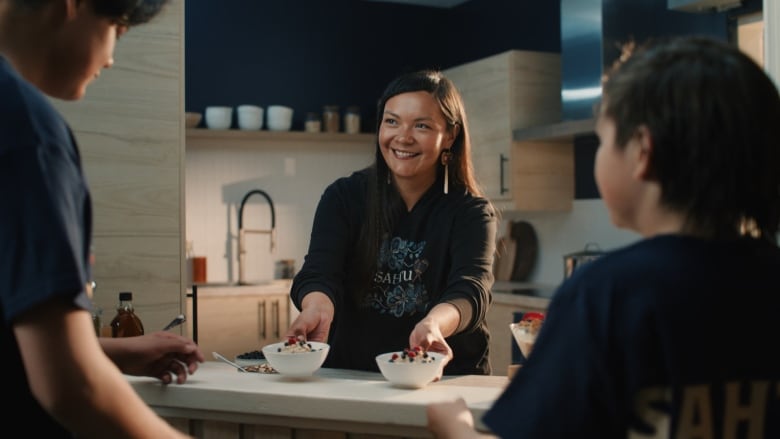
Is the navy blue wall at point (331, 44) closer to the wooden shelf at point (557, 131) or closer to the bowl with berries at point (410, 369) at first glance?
the wooden shelf at point (557, 131)

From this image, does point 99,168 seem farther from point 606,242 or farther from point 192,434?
point 606,242

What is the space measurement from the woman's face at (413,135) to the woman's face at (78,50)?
4.82ft

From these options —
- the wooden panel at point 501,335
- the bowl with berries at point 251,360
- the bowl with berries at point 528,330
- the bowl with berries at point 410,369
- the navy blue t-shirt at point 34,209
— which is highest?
the navy blue t-shirt at point 34,209

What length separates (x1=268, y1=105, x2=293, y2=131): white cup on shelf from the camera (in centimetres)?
626

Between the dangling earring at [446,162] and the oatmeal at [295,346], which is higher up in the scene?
the dangling earring at [446,162]

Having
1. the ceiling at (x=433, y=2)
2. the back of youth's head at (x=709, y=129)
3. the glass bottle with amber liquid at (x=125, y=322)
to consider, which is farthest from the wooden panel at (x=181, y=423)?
the ceiling at (x=433, y=2)

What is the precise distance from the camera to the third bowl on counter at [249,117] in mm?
6180

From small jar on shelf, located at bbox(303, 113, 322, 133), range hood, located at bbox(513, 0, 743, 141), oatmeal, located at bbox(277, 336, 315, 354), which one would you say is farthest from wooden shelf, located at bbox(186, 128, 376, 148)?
oatmeal, located at bbox(277, 336, 315, 354)

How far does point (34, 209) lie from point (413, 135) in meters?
1.67

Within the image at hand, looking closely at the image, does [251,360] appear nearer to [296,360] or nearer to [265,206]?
[296,360]

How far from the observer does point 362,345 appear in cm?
245

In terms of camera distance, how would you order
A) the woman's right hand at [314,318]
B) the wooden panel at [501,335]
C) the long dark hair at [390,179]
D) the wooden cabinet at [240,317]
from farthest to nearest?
the wooden cabinet at [240,317]
the wooden panel at [501,335]
the long dark hair at [390,179]
the woman's right hand at [314,318]

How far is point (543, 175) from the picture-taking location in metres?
5.75

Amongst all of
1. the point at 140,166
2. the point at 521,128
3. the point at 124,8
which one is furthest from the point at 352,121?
the point at 124,8
